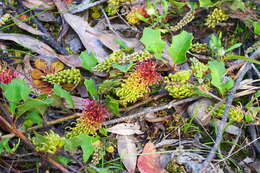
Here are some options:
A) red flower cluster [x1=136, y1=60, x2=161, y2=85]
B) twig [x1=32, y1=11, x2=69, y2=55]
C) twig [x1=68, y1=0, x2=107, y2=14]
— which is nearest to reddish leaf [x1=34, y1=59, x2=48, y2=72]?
twig [x1=32, y1=11, x2=69, y2=55]

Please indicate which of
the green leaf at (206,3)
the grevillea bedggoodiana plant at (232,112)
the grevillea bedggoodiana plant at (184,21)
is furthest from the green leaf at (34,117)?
the green leaf at (206,3)

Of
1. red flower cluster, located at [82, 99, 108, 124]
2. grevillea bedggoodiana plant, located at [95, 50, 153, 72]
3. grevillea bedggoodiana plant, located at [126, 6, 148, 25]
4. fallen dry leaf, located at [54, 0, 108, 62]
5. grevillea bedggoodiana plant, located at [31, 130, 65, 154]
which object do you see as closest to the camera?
grevillea bedggoodiana plant, located at [31, 130, 65, 154]

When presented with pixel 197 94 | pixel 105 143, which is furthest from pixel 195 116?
pixel 105 143

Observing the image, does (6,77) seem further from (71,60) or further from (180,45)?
(180,45)

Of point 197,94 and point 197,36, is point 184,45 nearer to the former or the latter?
point 197,94

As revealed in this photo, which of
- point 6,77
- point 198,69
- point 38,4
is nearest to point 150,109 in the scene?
point 198,69

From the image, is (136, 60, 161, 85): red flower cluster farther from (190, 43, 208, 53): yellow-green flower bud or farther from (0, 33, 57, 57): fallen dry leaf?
(0, 33, 57, 57): fallen dry leaf
